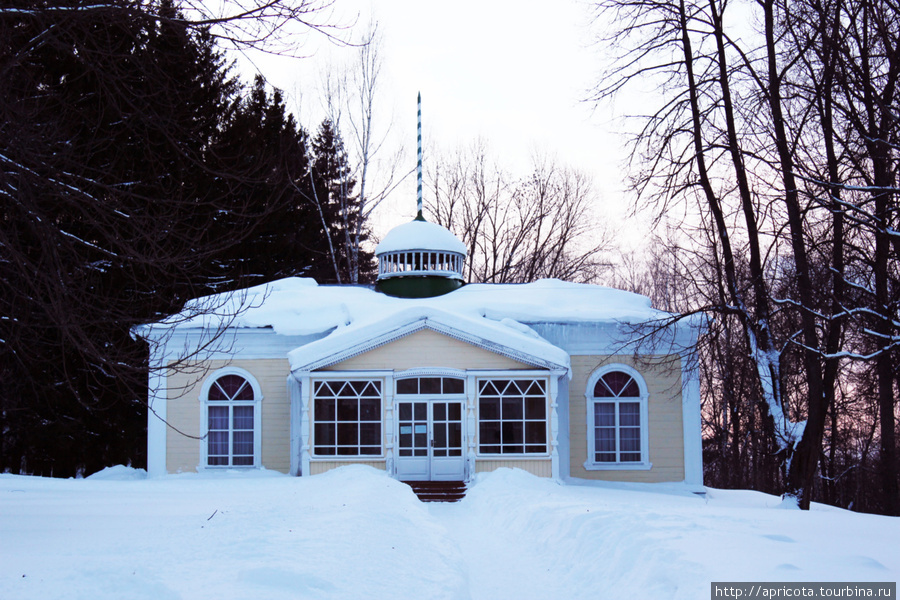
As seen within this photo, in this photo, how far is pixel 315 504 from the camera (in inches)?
474

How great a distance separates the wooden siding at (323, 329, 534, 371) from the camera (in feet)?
59.3

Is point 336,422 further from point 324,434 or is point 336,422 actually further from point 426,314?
point 426,314

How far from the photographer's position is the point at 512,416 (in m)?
18.1

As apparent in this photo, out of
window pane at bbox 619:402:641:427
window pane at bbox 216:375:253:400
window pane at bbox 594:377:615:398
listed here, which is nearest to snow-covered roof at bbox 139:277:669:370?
window pane at bbox 216:375:253:400

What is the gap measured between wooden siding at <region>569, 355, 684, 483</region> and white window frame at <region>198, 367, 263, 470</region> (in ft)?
23.6

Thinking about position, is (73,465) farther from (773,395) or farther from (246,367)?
(773,395)

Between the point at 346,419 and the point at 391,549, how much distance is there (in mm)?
9379

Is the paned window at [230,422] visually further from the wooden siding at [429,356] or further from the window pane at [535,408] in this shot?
the window pane at [535,408]

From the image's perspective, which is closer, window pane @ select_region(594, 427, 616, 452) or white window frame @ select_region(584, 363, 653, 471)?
white window frame @ select_region(584, 363, 653, 471)

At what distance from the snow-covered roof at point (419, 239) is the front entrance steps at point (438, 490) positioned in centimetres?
793

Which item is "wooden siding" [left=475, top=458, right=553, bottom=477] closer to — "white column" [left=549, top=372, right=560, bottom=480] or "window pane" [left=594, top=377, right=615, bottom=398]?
"white column" [left=549, top=372, right=560, bottom=480]

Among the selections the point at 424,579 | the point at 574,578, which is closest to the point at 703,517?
the point at 574,578

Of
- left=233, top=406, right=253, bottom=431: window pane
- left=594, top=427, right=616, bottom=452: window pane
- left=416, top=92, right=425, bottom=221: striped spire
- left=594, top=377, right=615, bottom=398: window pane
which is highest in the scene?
left=416, top=92, right=425, bottom=221: striped spire

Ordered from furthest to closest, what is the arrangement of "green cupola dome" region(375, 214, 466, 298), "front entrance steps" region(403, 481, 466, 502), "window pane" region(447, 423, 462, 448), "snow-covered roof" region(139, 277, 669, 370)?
"green cupola dome" region(375, 214, 466, 298) → "window pane" region(447, 423, 462, 448) → "snow-covered roof" region(139, 277, 669, 370) → "front entrance steps" region(403, 481, 466, 502)
